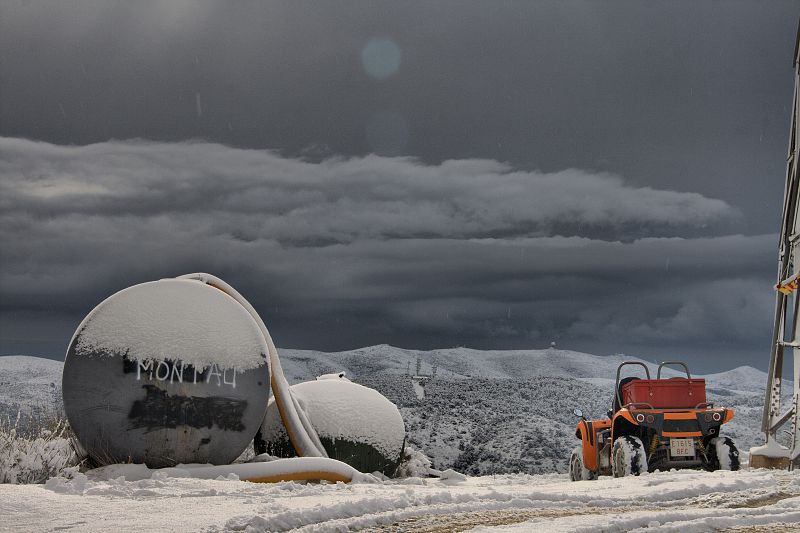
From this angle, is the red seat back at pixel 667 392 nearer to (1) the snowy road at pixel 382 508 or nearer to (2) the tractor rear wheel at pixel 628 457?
(2) the tractor rear wheel at pixel 628 457

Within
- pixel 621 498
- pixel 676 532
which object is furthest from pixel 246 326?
pixel 676 532

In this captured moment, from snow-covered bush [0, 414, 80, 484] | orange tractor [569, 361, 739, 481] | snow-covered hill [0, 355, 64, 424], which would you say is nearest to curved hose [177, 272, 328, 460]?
snow-covered bush [0, 414, 80, 484]

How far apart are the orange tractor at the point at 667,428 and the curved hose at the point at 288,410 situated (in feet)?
13.3

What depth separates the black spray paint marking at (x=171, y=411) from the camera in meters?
11.1

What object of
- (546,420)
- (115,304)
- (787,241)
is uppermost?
(787,241)

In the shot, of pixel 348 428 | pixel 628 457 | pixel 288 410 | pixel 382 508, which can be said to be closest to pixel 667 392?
pixel 628 457

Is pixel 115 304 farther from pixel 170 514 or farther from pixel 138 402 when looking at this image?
pixel 170 514

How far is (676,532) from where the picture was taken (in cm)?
692

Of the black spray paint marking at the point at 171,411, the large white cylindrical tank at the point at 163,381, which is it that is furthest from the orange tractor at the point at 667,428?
the black spray paint marking at the point at 171,411

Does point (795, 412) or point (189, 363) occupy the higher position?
point (189, 363)

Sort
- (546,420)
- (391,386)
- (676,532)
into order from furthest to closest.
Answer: (391,386)
(546,420)
(676,532)

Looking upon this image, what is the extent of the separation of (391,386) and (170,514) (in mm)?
25469

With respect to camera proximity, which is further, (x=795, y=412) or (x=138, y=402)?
(x=795, y=412)

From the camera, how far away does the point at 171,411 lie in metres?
11.1
